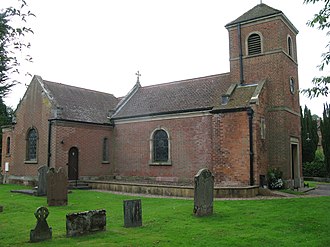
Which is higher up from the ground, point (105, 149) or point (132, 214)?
point (105, 149)

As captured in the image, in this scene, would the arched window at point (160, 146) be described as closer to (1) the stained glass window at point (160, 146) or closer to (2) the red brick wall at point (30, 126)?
(1) the stained glass window at point (160, 146)

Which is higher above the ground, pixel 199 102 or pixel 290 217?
pixel 199 102

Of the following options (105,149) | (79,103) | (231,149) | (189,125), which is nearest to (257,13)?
(189,125)

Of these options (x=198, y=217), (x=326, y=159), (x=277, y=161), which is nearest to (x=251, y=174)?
(x=277, y=161)

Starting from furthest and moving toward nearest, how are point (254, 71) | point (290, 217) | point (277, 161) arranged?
point (254, 71) < point (277, 161) < point (290, 217)

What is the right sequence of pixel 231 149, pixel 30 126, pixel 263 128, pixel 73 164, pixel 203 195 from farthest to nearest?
pixel 30 126, pixel 73 164, pixel 263 128, pixel 231 149, pixel 203 195

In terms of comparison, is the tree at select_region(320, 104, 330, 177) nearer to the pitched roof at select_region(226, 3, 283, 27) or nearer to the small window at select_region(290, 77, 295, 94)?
the small window at select_region(290, 77, 295, 94)

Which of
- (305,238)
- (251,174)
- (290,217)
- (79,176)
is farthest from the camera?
(79,176)

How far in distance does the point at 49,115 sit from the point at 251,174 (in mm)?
14422

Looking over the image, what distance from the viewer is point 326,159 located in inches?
1405

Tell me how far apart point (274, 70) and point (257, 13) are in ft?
14.4

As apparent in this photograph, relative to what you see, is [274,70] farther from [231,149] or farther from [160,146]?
[160,146]

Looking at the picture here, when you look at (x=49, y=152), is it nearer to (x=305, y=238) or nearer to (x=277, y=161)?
(x=277, y=161)

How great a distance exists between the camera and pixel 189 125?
22.4 m
